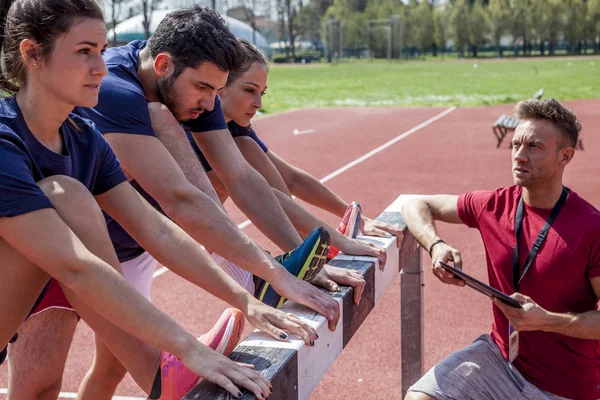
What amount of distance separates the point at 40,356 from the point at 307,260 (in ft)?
2.90

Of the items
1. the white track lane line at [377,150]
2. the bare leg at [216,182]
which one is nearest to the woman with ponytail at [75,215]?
the bare leg at [216,182]

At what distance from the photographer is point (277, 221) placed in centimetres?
294

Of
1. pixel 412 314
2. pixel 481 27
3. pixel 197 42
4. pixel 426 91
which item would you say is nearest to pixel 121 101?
pixel 197 42

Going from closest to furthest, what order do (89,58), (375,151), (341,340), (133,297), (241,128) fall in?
(133,297), (89,58), (341,340), (241,128), (375,151)

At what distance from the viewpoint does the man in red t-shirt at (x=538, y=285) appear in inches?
103

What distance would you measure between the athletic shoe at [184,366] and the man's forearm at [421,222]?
129 centimetres

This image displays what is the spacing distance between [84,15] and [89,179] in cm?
43

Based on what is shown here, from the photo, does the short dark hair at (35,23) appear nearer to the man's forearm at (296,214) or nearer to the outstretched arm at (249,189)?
the outstretched arm at (249,189)

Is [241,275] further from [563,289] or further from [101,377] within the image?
[563,289]

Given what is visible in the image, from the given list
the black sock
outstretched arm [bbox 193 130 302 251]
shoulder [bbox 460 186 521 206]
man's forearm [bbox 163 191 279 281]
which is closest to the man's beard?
outstretched arm [bbox 193 130 302 251]

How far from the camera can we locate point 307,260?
7.95 ft

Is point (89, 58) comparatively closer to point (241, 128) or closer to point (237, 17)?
point (241, 128)

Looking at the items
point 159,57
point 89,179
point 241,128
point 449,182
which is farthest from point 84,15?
point 449,182

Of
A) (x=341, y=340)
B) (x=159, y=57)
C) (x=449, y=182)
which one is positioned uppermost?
(x=159, y=57)
